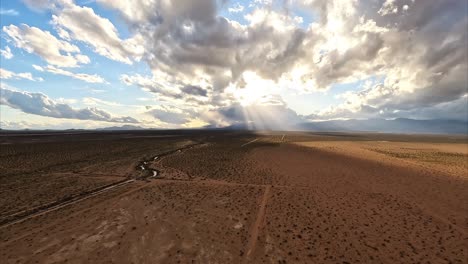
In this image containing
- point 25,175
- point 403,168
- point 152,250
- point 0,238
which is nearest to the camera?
point 152,250

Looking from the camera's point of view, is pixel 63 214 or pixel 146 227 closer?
pixel 146 227

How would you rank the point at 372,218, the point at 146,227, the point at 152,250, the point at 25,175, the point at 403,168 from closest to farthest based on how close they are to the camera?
the point at 152,250 < the point at 146,227 < the point at 372,218 < the point at 25,175 < the point at 403,168

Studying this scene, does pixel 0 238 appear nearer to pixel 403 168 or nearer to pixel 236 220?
pixel 236 220

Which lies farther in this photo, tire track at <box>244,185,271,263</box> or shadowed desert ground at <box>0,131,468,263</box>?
tire track at <box>244,185,271,263</box>

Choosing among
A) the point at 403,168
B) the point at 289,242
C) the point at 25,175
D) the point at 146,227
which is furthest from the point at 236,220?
the point at 403,168

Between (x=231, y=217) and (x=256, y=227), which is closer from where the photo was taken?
(x=256, y=227)

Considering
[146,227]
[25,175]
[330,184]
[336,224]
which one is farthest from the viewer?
[25,175]

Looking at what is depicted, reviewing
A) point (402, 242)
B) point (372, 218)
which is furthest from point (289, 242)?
point (372, 218)

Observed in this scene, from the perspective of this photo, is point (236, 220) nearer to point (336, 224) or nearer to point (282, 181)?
point (336, 224)

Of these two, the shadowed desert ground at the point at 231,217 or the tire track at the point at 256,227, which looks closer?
the shadowed desert ground at the point at 231,217
